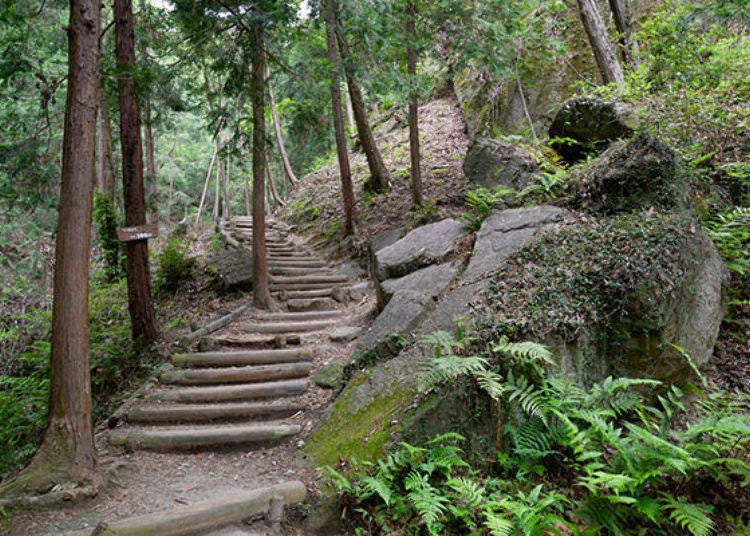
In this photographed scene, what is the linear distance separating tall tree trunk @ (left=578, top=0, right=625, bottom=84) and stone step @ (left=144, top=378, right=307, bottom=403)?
9.13 meters

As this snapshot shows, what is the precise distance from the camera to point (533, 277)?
16.0 ft

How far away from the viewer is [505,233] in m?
6.42

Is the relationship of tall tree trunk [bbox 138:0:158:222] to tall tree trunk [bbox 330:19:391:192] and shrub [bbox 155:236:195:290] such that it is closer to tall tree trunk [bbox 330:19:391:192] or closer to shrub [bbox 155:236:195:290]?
shrub [bbox 155:236:195:290]

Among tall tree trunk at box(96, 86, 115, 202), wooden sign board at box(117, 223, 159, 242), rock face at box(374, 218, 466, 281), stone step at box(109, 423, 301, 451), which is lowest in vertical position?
stone step at box(109, 423, 301, 451)

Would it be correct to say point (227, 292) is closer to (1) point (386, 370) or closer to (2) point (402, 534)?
(1) point (386, 370)

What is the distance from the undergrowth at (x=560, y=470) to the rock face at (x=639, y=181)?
2345mm

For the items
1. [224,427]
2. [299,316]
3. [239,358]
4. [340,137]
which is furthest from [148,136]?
[224,427]

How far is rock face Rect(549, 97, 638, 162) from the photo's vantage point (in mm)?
7449

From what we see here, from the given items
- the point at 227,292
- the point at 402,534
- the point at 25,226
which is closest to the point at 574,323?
the point at 402,534

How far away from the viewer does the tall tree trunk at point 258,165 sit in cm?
787

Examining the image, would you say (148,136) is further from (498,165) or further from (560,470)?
(560,470)

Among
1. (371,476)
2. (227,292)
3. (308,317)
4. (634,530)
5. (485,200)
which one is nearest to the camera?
(634,530)

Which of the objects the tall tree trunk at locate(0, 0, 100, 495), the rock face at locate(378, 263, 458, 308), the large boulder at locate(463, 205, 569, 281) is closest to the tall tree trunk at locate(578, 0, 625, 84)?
the large boulder at locate(463, 205, 569, 281)

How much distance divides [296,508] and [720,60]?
33.1 ft
